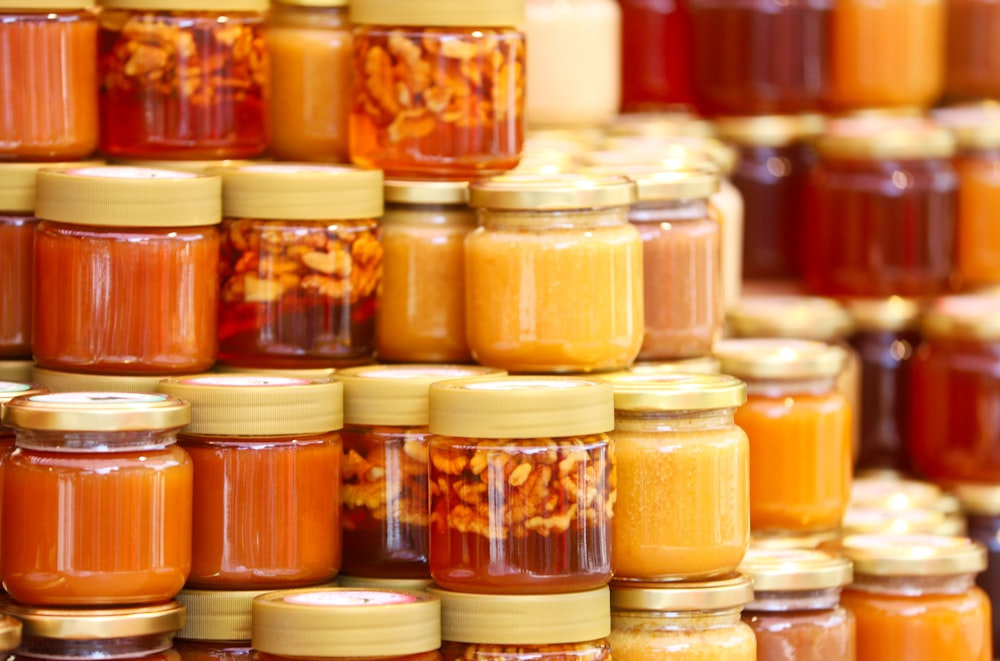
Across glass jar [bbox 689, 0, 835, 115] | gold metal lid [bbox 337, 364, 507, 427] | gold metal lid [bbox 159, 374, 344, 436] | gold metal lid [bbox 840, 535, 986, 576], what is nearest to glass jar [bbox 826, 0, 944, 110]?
glass jar [bbox 689, 0, 835, 115]

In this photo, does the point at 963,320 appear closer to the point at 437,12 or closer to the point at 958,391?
the point at 958,391

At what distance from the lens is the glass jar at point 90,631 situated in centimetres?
191

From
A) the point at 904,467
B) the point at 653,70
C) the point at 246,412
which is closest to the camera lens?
the point at 246,412

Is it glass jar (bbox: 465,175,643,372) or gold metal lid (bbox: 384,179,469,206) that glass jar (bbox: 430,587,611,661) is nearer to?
glass jar (bbox: 465,175,643,372)

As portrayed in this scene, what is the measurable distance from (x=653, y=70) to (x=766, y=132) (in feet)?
0.80

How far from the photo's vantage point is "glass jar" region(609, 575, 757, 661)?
7.02ft

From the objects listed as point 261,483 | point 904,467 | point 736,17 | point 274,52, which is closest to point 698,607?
point 261,483

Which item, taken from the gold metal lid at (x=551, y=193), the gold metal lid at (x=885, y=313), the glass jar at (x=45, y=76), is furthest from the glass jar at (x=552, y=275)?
the gold metal lid at (x=885, y=313)

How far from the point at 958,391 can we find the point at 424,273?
1107mm

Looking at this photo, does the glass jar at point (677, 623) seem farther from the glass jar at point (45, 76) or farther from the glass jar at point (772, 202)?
the glass jar at point (772, 202)

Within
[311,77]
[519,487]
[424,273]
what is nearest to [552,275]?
[424,273]

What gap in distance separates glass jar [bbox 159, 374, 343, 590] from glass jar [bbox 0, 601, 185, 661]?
105mm

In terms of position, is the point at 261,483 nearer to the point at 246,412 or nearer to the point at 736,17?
the point at 246,412

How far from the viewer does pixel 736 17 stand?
3381mm
